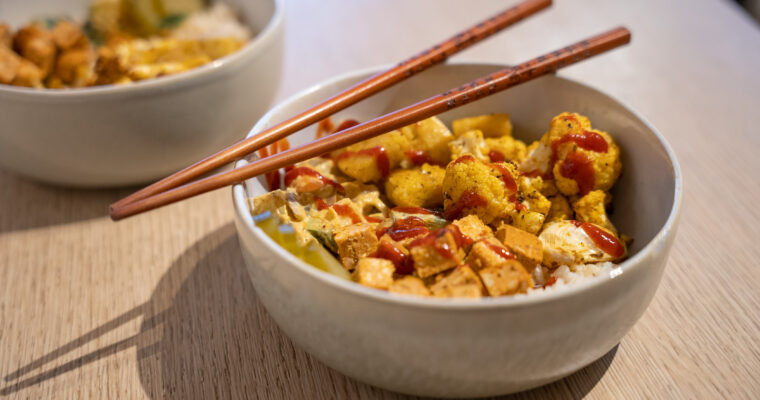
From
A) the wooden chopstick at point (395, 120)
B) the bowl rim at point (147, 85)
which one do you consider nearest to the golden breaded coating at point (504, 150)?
the wooden chopstick at point (395, 120)

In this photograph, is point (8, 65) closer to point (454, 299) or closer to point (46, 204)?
point (46, 204)

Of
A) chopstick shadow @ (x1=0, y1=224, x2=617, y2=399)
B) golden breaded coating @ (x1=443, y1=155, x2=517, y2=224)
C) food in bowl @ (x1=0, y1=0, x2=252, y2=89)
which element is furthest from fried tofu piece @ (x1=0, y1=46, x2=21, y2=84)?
golden breaded coating @ (x1=443, y1=155, x2=517, y2=224)

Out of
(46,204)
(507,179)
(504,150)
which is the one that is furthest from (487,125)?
(46,204)

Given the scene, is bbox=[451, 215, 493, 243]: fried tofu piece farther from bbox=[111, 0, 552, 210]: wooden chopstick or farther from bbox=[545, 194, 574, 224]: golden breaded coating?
bbox=[111, 0, 552, 210]: wooden chopstick

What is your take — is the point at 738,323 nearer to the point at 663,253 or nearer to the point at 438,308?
the point at 663,253

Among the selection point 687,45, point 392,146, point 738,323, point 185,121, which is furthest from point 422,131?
point 687,45

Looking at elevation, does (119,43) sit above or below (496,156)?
below
